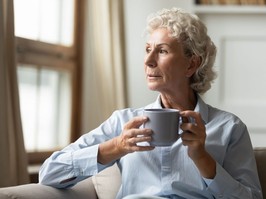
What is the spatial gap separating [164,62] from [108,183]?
459mm

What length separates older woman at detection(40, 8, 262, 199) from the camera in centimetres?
150

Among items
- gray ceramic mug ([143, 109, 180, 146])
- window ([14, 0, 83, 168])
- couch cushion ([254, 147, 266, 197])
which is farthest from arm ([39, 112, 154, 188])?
window ([14, 0, 83, 168])

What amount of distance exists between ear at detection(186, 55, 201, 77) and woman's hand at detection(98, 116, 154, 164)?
362mm

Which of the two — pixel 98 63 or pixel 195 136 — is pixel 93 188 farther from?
pixel 98 63

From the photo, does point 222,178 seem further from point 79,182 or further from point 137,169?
point 79,182

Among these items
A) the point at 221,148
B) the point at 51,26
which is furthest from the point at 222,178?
the point at 51,26

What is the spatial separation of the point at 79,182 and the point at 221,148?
18.4 inches

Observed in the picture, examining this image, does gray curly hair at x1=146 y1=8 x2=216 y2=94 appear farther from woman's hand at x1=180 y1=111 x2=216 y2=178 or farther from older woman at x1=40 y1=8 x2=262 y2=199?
woman's hand at x1=180 y1=111 x2=216 y2=178

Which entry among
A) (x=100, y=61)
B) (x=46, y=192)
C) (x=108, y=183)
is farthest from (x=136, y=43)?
(x=46, y=192)

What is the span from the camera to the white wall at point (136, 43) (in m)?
3.34

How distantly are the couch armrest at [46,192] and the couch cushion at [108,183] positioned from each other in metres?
0.02

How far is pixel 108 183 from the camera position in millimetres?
1740

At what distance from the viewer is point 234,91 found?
334 centimetres

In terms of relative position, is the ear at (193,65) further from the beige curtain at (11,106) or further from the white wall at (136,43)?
the white wall at (136,43)
